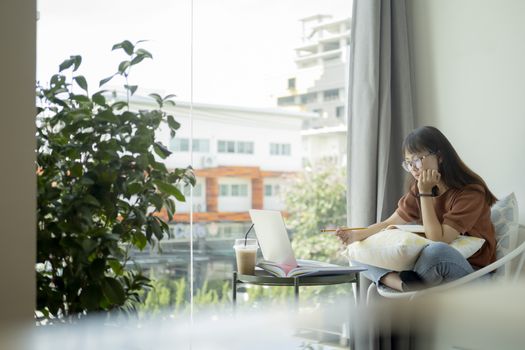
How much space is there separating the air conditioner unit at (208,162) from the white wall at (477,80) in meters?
1.03

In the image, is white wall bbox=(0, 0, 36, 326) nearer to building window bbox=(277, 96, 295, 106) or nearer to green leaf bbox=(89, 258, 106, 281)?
green leaf bbox=(89, 258, 106, 281)

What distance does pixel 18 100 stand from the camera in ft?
4.97

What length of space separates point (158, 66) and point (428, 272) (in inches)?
59.4

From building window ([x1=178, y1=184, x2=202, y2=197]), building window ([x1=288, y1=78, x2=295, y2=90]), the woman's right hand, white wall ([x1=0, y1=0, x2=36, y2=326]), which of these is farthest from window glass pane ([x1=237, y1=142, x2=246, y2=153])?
white wall ([x1=0, y1=0, x2=36, y2=326])

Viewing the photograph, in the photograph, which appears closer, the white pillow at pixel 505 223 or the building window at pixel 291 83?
the white pillow at pixel 505 223

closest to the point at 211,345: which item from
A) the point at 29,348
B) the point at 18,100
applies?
the point at 29,348

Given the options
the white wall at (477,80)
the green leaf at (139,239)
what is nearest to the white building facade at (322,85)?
the white wall at (477,80)

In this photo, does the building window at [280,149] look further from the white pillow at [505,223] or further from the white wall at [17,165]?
the white wall at [17,165]

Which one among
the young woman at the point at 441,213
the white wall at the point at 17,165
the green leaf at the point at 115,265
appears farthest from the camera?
the young woman at the point at 441,213

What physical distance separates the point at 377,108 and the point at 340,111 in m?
0.46

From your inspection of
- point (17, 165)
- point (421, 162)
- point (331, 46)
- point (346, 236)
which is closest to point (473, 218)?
point (421, 162)

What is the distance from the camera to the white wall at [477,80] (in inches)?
117

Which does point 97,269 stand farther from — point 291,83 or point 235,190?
point 291,83

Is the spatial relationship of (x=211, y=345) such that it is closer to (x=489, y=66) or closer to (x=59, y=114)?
(x=59, y=114)
